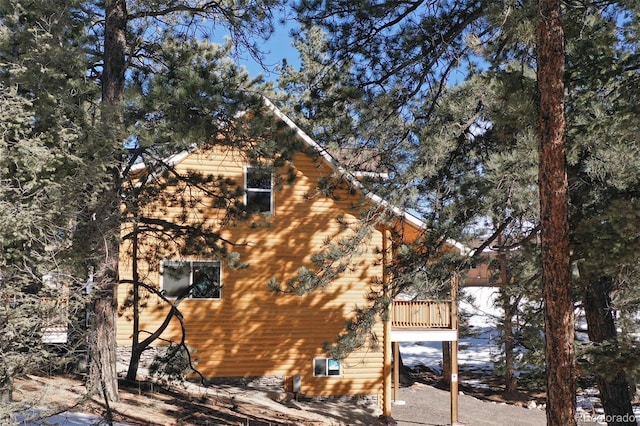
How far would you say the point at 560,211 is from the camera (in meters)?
6.01

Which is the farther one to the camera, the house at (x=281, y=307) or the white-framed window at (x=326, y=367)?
the white-framed window at (x=326, y=367)

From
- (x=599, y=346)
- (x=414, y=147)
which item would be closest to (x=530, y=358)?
(x=599, y=346)

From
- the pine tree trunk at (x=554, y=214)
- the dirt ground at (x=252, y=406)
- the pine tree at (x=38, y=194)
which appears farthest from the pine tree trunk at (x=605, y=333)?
the pine tree at (x=38, y=194)

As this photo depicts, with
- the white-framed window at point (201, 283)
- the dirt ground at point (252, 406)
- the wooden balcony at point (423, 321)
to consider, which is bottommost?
the dirt ground at point (252, 406)

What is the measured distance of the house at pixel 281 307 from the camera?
14391mm

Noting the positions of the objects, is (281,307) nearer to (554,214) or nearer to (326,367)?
(326,367)

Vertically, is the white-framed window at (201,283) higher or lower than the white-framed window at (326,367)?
higher

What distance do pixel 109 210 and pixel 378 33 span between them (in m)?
4.16

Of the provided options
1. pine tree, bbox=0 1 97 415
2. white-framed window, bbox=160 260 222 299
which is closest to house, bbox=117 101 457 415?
white-framed window, bbox=160 260 222 299

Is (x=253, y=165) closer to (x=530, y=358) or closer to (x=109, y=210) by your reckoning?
(x=109, y=210)

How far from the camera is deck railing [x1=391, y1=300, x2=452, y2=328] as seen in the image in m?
15.6

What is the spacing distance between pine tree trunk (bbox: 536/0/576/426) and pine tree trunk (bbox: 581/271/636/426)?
2.48 meters

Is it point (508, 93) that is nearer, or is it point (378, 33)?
point (508, 93)

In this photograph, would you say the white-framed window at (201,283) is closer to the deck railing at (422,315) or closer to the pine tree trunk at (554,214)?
the deck railing at (422,315)
